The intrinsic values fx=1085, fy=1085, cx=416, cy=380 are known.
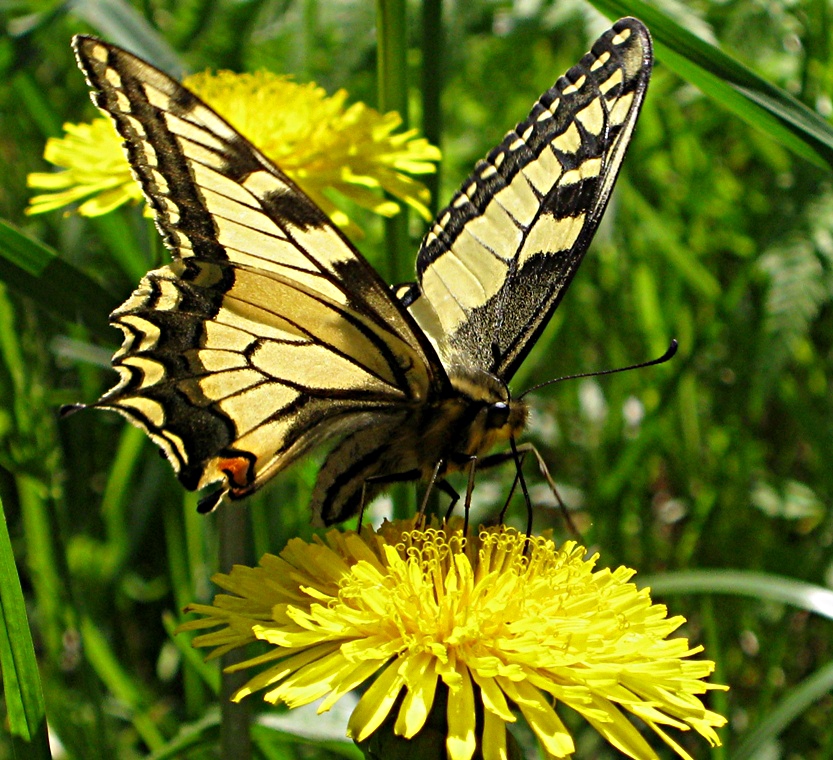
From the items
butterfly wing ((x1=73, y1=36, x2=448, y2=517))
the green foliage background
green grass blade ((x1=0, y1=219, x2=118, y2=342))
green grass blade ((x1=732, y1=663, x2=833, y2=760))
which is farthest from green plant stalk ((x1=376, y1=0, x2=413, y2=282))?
green grass blade ((x1=732, y1=663, x2=833, y2=760))

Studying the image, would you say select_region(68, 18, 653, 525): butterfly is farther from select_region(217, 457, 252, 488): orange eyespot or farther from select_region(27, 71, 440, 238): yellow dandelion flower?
select_region(27, 71, 440, 238): yellow dandelion flower

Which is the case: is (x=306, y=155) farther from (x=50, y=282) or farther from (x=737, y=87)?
(x=737, y=87)

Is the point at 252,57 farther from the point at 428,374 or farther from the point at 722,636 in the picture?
the point at 722,636

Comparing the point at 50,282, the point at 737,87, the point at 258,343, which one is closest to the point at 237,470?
the point at 258,343

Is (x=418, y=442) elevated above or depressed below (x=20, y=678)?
above

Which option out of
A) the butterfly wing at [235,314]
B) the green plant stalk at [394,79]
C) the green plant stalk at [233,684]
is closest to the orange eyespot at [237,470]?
the butterfly wing at [235,314]
